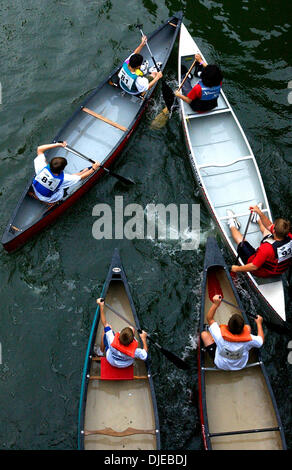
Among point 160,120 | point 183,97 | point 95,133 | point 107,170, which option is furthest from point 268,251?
point 95,133

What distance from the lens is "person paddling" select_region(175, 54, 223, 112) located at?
41.9ft

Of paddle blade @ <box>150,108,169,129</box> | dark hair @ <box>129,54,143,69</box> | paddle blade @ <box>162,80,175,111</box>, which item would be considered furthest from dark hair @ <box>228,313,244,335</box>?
dark hair @ <box>129,54,143,69</box>

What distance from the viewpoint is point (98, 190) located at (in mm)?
13258

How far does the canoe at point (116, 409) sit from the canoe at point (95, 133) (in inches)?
112

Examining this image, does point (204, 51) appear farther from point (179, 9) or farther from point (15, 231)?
point (15, 231)

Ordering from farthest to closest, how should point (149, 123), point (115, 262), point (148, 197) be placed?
1. point (149, 123)
2. point (148, 197)
3. point (115, 262)

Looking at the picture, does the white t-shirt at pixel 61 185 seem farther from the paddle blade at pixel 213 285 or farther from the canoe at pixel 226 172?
the paddle blade at pixel 213 285

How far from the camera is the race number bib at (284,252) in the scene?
1068 cm

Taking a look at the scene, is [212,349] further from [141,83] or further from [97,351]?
[141,83]

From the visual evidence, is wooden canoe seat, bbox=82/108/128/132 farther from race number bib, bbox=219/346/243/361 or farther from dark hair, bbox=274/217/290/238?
race number bib, bbox=219/346/243/361

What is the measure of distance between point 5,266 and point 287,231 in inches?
240

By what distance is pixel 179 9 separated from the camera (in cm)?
1623
